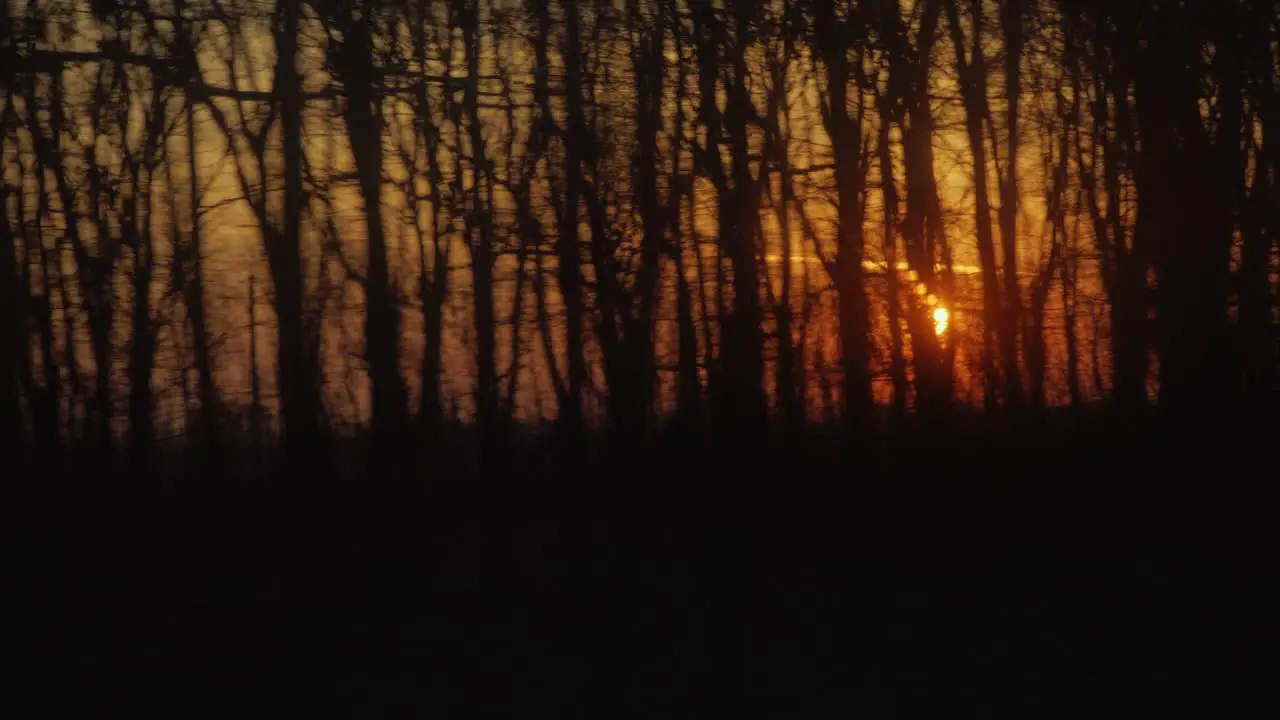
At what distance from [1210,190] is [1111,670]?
5.30 m

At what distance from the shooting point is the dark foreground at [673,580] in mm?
13258

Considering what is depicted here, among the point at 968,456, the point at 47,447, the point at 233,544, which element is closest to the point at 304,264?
the point at 233,544

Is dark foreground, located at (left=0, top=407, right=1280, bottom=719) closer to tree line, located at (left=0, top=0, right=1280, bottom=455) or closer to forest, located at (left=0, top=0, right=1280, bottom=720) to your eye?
forest, located at (left=0, top=0, right=1280, bottom=720)

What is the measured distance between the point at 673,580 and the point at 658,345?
3.61 metres

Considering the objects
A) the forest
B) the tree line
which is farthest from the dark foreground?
the tree line

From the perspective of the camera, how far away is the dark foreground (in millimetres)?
13258

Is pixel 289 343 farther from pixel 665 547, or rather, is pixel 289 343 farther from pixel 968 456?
pixel 968 456

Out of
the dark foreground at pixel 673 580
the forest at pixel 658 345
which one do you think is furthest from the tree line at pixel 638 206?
the dark foreground at pixel 673 580

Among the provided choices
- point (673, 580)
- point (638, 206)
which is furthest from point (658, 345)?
point (673, 580)

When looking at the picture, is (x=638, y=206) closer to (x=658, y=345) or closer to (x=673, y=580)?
(x=658, y=345)

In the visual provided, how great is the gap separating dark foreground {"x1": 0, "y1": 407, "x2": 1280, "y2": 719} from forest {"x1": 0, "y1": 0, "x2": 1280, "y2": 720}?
84 millimetres

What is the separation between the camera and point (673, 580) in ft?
61.6

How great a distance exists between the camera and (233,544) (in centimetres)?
1656

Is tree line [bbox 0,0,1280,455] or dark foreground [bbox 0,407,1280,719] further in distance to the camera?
tree line [bbox 0,0,1280,455]
